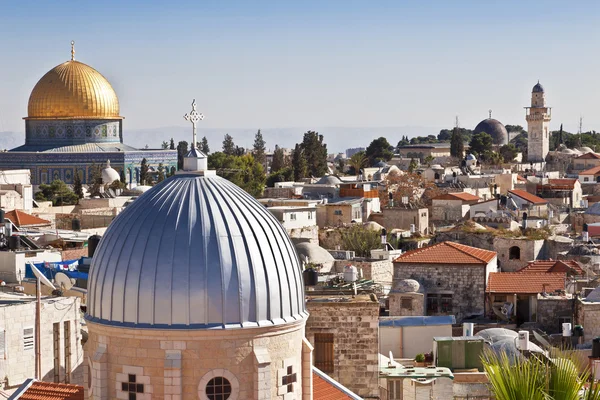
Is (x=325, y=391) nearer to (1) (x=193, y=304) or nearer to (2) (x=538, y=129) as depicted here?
(1) (x=193, y=304)

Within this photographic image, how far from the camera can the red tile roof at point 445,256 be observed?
25.8 meters

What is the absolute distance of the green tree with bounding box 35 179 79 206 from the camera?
176 ft

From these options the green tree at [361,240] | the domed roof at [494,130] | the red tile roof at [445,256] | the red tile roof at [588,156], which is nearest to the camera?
the red tile roof at [445,256]

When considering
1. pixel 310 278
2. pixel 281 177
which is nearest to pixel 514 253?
pixel 310 278

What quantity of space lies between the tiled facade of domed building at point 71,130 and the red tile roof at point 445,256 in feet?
143

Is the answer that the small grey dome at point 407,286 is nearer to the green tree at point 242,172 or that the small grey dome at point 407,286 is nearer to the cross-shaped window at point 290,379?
the cross-shaped window at point 290,379

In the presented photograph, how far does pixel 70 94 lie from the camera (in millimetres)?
69625

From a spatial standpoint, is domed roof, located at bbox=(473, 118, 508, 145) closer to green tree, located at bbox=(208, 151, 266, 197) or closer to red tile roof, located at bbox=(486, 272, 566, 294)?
green tree, located at bbox=(208, 151, 266, 197)

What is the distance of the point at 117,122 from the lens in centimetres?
7281

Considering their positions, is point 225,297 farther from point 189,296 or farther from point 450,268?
point 450,268

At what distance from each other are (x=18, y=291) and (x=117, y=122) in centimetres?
5338

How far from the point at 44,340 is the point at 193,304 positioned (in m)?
6.96

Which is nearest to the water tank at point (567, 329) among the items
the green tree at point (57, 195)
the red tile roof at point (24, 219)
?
the red tile roof at point (24, 219)

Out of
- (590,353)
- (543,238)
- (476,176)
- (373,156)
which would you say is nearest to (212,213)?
(590,353)
